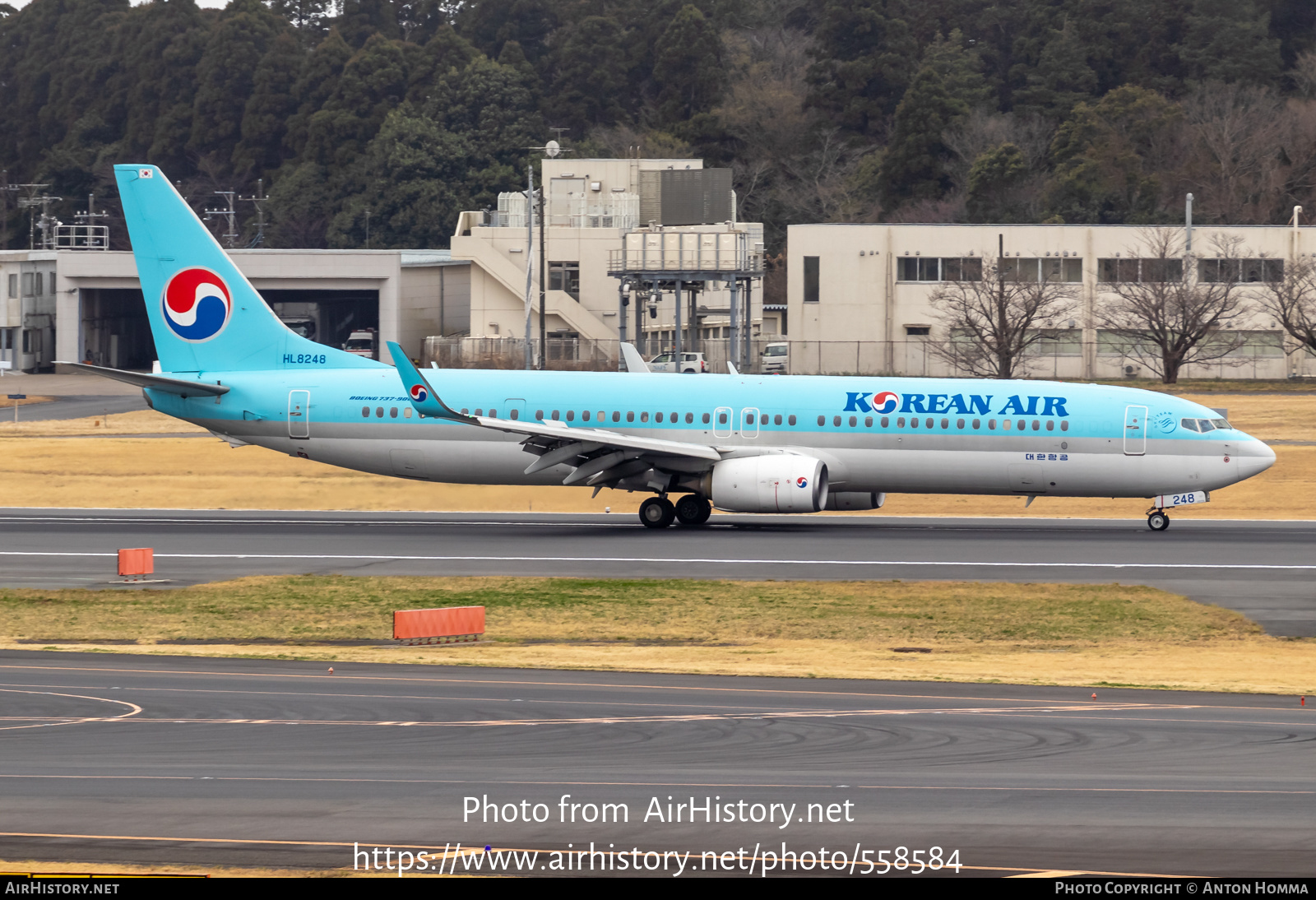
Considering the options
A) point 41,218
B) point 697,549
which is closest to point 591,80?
point 41,218

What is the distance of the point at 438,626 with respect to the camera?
85.9 ft

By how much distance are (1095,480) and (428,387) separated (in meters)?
15.6

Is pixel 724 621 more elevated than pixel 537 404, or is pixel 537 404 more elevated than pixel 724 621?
pixel 537 404

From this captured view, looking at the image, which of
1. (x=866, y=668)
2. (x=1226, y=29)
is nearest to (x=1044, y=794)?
(x=866, y=668)

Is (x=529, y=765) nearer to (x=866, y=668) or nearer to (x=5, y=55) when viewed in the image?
(x=866, y=668)

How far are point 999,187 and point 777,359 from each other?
28.4 m

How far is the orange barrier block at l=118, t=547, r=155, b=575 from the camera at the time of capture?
31.9 meters

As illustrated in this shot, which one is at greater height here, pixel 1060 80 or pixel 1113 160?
pixel 1060 80

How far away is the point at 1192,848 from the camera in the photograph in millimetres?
13867

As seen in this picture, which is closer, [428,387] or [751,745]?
[751,745]

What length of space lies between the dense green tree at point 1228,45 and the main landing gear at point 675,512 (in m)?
107

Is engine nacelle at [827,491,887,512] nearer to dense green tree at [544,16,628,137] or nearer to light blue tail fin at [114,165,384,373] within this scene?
light blue tail fin at [114,165,384,373]

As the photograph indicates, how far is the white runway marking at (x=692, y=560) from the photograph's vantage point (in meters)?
A: 33.3

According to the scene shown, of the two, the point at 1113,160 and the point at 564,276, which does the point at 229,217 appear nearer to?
the point at 564,276
